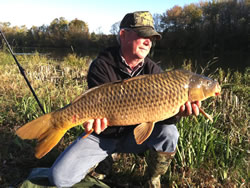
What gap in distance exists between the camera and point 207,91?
1461 millimetres

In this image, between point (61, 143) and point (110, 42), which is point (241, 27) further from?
point (61, 143)

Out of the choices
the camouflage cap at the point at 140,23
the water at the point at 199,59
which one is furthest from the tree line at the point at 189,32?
the camouflage cap at the point at 140,23

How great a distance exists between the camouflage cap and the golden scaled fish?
0.41m

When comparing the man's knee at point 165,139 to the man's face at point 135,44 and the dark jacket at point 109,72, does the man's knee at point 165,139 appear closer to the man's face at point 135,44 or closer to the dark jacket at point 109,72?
the dark jacket at point 109,72

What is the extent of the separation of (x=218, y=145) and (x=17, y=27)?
43408 mm

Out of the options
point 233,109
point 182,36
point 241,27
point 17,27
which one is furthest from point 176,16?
point 233,109

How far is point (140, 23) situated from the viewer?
5.43ft

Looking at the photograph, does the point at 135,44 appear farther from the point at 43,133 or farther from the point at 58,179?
the point at 58,179

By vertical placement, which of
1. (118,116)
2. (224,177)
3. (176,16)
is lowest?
(224,177)

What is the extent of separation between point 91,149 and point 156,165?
0.51 meters

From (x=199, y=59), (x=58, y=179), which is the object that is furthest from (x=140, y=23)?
(x=199, y=59)

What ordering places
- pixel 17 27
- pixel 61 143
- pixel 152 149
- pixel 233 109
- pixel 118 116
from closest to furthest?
pixel 118 116
pixel 152 149
pixel 61 143
pixel 233 109
pixel 17 27

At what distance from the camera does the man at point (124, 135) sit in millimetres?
1556

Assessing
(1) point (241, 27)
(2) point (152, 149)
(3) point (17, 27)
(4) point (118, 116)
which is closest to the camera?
(4) point (118, 116)
